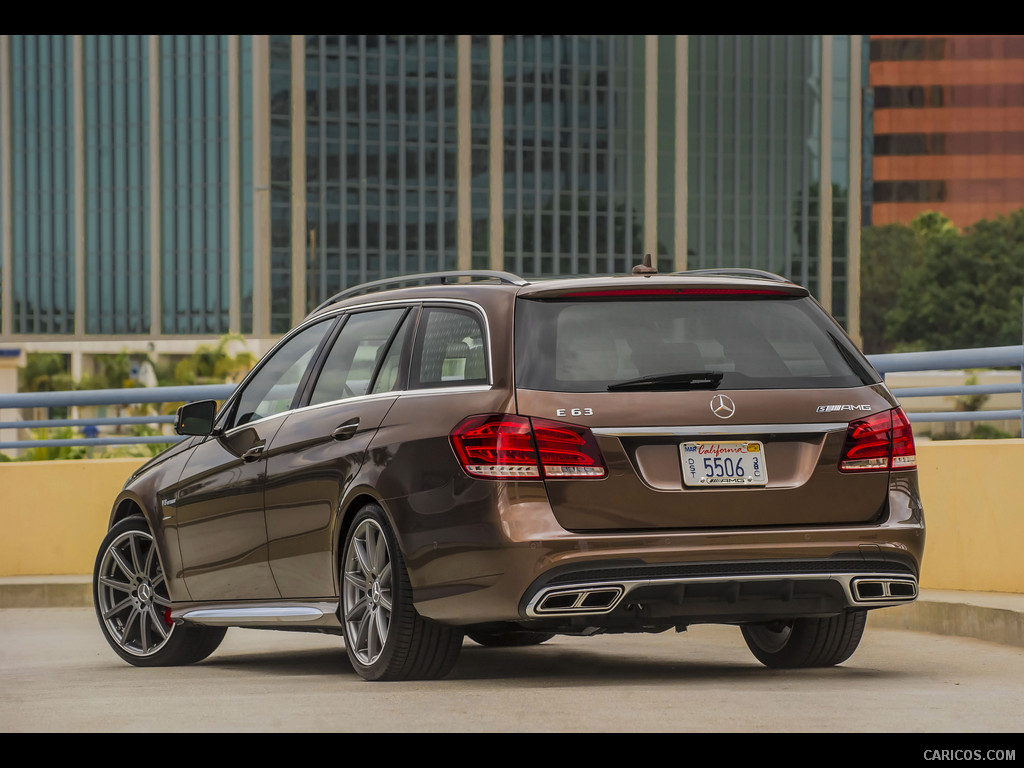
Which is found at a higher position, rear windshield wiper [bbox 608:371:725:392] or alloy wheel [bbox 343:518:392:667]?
rear windshield wiper [bbox 608:371:725:392]

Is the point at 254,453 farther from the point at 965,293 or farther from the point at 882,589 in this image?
the point at 965,293

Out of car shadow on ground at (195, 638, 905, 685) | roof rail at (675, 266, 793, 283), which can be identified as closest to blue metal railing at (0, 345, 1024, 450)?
car shadow on ground at (195, 638, 905, 685)

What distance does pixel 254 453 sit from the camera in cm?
816

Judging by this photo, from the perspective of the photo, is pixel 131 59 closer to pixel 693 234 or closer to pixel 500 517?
pixel 693 234

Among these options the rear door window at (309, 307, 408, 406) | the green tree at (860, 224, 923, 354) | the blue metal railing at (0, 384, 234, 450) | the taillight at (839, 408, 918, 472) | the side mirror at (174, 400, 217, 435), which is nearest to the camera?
the taillight at (839, 408, 918, 472)

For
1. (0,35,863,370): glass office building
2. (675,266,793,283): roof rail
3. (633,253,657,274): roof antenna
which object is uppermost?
(0,35,863,370): glass office building

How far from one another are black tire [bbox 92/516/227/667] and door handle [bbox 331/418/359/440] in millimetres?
1951

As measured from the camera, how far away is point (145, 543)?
9219 mm

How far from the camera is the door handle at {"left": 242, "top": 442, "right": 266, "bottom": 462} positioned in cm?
812

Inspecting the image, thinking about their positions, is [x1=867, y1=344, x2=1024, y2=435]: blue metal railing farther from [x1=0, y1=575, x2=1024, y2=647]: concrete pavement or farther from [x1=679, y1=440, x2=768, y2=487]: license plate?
[x1=679, y1=440, x2=768, y2=487]: license plate

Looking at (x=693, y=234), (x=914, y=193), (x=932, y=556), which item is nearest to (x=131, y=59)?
(x=693, y=234)

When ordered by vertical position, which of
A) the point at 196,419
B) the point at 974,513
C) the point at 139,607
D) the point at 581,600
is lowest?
the point at 139,607

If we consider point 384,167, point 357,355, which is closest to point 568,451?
point 357,355

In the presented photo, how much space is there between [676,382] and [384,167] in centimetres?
9698
